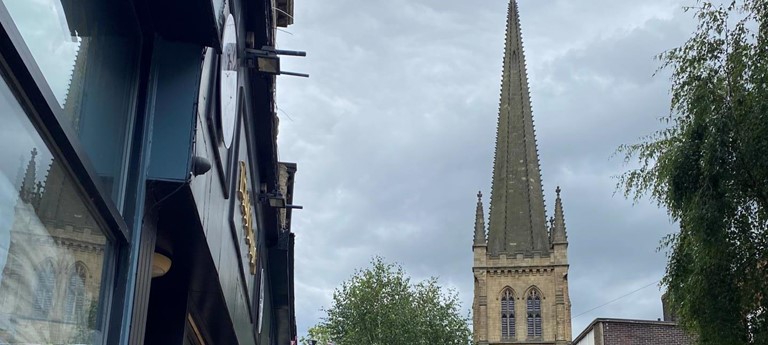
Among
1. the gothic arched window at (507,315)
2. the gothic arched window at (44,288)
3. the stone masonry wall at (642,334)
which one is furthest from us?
the gothic arched window at (507,315)

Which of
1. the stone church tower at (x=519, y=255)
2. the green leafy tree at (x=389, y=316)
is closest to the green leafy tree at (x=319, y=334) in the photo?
the green leafy tree at (x=389, y=316)

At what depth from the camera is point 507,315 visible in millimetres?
89375

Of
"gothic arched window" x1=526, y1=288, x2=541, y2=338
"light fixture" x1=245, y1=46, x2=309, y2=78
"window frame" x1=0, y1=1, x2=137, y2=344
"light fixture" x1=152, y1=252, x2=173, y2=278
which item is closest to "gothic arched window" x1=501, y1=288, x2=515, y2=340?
"gothic arched window" x1=526, y1=288, x2=541, y2=338

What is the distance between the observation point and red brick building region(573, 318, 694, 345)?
1218 inches

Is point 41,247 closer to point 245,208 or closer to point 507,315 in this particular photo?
point 245,208

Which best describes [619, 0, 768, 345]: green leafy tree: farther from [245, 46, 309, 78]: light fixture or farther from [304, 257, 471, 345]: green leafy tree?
[304, 257, 471, 345]: green leafy tree

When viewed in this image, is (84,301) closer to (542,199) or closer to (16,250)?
(16,250)

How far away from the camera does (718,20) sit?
43.3 ft

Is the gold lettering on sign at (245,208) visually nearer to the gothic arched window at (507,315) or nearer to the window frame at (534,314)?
the gothic arched window at (507,315)

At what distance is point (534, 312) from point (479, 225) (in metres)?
10.6

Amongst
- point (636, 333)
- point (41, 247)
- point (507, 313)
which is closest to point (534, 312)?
point (507, 313)

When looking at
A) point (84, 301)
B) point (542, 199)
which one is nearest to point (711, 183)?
point (84, 301)

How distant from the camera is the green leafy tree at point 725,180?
40.7ft

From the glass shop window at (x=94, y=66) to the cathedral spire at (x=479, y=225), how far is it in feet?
289
